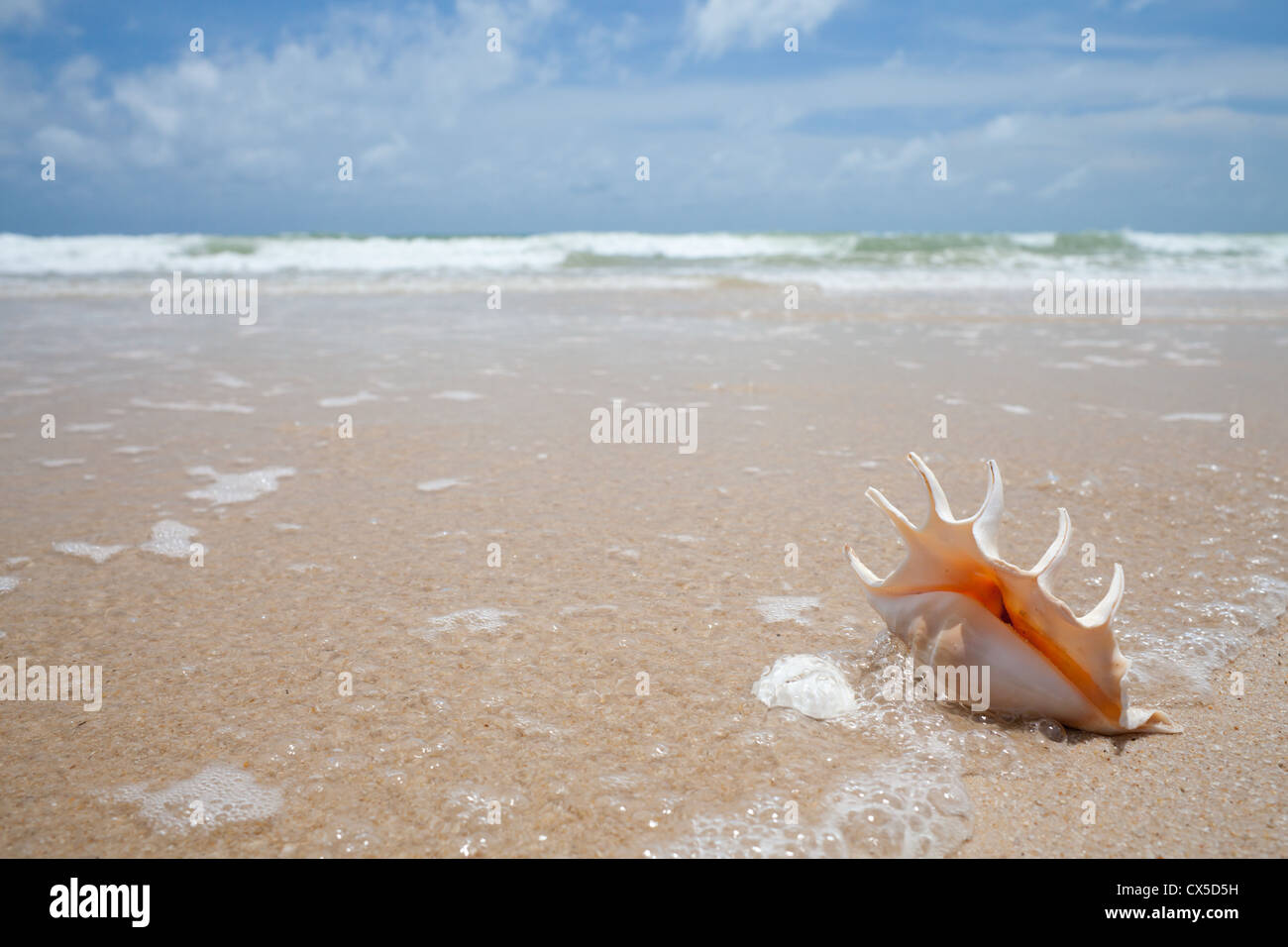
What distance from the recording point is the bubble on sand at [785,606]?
8.03ft

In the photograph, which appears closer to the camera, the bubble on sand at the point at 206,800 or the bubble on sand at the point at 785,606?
the bubble on sand at the point at 206,800

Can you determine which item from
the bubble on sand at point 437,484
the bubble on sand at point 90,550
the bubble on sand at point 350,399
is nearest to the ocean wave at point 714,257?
the bubble on sand at point 350,399

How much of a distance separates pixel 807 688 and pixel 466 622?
986 millimetres

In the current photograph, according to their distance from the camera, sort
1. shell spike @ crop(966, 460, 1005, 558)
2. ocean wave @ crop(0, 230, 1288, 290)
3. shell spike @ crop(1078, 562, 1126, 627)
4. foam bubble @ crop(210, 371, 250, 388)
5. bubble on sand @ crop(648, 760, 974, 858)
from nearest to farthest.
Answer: bubble on sand @ crop(648, 760, 974, 858) → shell spike @ crop(1078, 562, 1126, 627) → shell spike @ crop(966, 460, 1005, 558) → foam bubble @ crop(210, 371, 250, 388) → ocean wave @ crop(0, 230, 1288, 290)

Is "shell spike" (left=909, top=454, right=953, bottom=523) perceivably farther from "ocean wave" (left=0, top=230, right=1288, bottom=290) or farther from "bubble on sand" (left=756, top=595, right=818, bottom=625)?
"ocean wave" (left=0, top=230, right=1288, bottom=290)

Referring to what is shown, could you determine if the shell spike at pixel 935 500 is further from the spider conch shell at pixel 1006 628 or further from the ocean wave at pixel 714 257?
the ocean wave at pixel 714 257

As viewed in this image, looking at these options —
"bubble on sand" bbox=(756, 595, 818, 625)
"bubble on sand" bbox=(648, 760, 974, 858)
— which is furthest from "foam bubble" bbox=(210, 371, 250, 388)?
"bubble on sand" bbox=(648, 760, 974, 858)

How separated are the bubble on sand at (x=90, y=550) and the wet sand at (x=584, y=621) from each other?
0.14ft

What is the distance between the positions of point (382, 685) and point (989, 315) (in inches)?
404

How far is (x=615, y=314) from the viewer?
10875 millimetres

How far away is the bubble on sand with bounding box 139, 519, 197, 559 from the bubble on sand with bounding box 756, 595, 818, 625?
1.94m

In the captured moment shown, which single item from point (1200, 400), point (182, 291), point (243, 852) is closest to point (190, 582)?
point (243, 852)

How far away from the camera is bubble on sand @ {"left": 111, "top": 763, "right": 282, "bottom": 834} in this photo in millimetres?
1619
